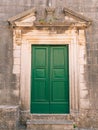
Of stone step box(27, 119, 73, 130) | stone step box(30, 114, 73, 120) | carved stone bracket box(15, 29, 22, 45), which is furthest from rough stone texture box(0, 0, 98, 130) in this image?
stone step box(27, 119, 73, 130)

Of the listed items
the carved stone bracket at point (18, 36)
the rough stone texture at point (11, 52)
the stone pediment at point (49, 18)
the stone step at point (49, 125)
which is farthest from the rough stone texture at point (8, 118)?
the stone pediment at point (49, 18)

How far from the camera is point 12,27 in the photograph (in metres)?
7.88

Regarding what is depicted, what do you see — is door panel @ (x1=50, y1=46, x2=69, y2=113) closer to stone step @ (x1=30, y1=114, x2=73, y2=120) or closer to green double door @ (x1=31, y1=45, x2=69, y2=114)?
green double door @ (x1=31, y1=45, x2=69, y2=114)

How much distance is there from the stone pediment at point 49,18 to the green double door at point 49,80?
751 millimetres

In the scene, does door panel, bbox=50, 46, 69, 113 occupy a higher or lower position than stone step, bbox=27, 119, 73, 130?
higher

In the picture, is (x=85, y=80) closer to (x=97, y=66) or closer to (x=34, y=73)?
(x=97, y=66)

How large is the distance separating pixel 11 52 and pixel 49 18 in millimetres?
1582

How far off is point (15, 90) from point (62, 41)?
2095 millimetres

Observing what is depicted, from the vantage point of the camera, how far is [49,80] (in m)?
7.95

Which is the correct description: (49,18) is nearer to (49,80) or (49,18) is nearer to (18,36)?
(18,36)

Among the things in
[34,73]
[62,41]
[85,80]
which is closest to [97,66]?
[85,80]

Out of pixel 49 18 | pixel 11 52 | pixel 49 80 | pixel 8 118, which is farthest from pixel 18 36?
pixel 8 118

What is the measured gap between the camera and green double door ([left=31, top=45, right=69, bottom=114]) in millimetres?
7895

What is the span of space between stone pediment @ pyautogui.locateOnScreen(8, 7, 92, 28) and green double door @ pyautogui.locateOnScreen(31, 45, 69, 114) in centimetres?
75
